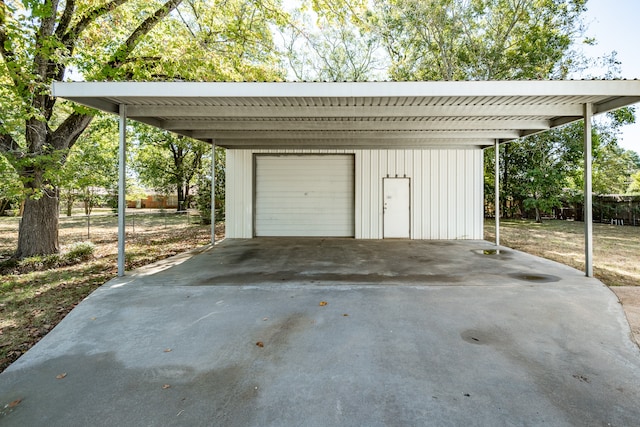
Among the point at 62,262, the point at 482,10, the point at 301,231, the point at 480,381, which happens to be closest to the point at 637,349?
the point at 480,381

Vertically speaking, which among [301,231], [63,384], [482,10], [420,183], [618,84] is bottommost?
[63,384]

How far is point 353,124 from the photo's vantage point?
669 cm

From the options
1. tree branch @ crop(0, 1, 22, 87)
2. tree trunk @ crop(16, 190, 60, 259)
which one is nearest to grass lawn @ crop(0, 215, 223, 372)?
tree trunk @ crop(16, 190, 60, 259)

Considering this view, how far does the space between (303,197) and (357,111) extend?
15.6 ft

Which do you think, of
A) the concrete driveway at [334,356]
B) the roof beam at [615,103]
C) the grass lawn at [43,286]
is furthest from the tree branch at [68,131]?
the roof beam at [615,103]

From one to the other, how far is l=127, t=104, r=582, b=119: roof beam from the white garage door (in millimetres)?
4345

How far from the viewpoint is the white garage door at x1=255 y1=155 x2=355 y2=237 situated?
32.8 ft

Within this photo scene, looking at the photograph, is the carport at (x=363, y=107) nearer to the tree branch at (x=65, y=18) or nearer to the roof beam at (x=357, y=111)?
the roof beam at (x=357, y=111)

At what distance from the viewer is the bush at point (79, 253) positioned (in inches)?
270

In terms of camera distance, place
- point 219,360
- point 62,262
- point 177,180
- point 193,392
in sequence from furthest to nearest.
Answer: point 177,180 < point 62,262 < point 219,360 < point 193,392

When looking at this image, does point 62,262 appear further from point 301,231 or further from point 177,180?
point 177,180

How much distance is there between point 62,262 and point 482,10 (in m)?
17.7

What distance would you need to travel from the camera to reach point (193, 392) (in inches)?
92.7

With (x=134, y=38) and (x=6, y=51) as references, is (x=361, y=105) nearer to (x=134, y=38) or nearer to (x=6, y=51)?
(x=134, y=38)
